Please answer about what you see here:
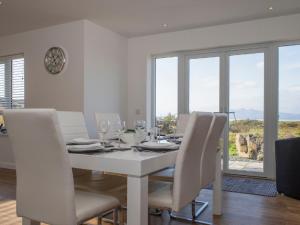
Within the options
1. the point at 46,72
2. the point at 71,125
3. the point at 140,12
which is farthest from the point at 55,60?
the point at 71,125

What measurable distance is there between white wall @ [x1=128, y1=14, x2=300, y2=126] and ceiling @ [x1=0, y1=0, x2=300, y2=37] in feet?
0.50

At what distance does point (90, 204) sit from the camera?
4.92 feet

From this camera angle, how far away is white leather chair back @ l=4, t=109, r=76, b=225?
1274mm

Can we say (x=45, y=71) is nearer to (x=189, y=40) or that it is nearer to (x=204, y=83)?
(x=189, y=40)

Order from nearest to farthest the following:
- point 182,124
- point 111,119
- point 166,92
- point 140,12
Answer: point 111,119 → point 182,124 → point 140,12 → point 166,92

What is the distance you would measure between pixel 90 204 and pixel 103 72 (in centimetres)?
346

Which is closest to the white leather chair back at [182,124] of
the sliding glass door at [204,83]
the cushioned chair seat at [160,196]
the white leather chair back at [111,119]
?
the white leather chair back at [111,119]

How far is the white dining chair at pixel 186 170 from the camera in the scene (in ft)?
5.17

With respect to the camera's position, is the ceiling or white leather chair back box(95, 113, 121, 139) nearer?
white leather chair back box(95, 113, 121, 139)

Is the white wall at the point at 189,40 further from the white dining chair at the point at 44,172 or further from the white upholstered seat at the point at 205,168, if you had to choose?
the white dining chair at the point at 44,172

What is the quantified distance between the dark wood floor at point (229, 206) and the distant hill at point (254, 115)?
1427 mm

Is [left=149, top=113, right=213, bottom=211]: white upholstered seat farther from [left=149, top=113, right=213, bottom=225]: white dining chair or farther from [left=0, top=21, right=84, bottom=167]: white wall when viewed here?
[left=0, top=21, right=84, bottom=167]: white wall

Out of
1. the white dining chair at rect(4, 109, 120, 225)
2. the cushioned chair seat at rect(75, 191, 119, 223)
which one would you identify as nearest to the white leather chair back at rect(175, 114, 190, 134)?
the cushioned chair seat at rect(75, 191, 119, 223)

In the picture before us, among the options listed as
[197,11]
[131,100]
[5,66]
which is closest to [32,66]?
[5,66]
